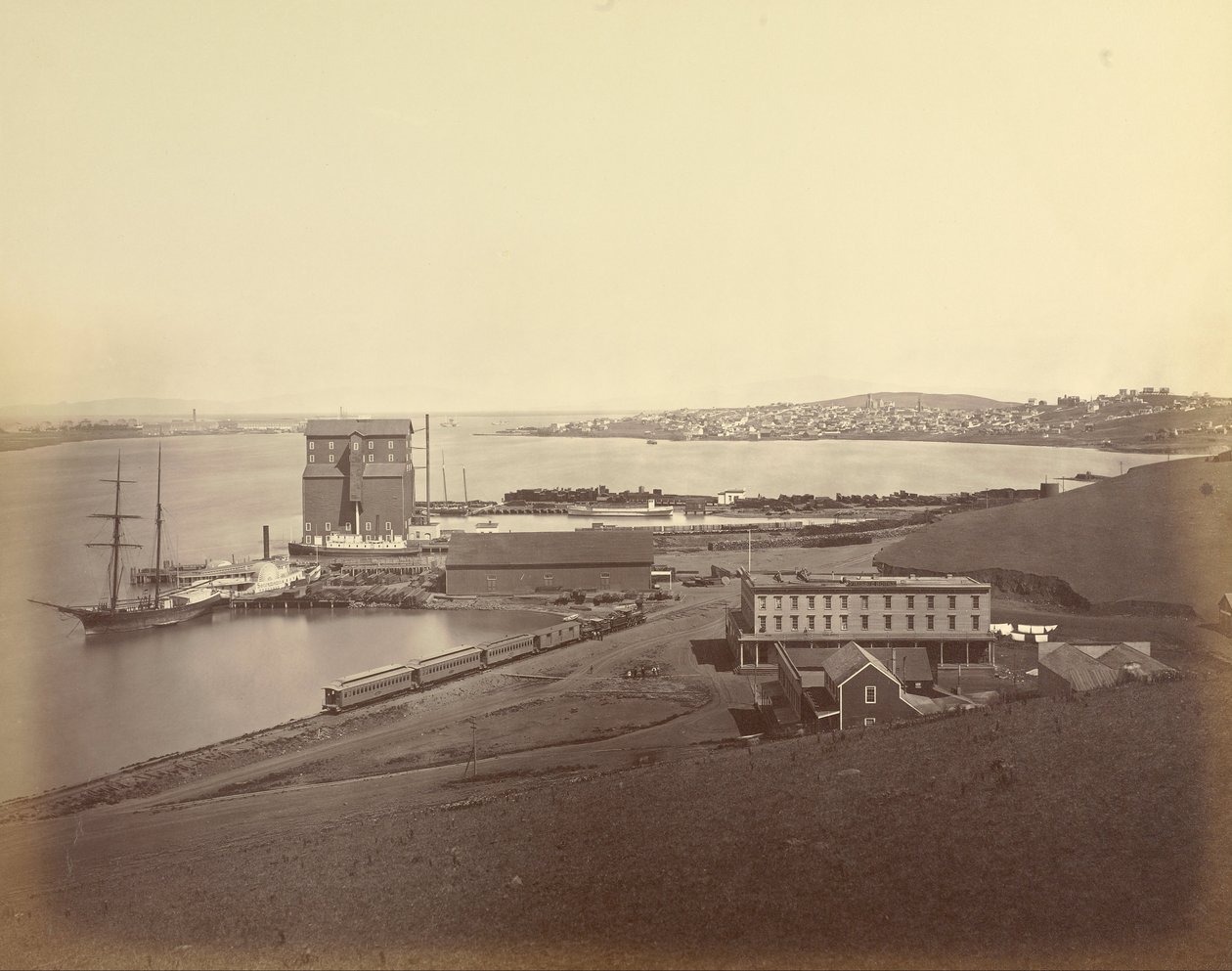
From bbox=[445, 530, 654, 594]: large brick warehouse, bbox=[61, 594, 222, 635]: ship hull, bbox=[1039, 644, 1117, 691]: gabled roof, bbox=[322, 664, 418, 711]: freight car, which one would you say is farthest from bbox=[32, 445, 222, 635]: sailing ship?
bbox=[1039, 644, 1117, 691]: gabled roof

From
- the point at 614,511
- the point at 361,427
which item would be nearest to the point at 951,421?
the point at 614,511

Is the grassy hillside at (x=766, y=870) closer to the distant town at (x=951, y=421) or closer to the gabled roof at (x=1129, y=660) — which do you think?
the gabled roof at (x=1129, y=660)

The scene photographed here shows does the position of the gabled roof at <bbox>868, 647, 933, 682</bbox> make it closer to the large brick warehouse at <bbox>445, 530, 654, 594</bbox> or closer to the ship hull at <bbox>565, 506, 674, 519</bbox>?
the large brick warehouse at <bbox>445, 530, 654, 594</bbox>

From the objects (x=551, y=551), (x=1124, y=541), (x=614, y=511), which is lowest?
(x=551, y=551)

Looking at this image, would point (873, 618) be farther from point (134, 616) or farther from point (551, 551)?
point (134, 616)

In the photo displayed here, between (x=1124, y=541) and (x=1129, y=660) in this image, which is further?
(x=1124, y=541)

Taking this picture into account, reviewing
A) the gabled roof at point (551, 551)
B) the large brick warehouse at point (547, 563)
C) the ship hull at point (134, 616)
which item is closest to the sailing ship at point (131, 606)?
the ship hull at point (134, 616)
